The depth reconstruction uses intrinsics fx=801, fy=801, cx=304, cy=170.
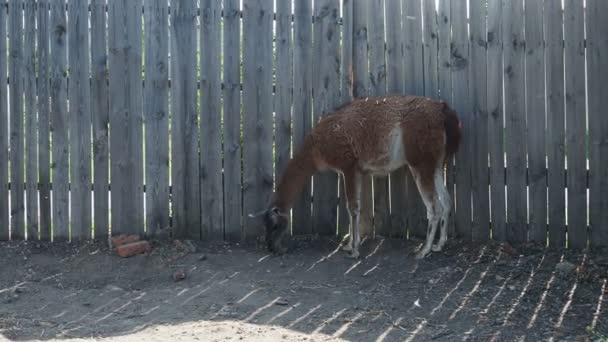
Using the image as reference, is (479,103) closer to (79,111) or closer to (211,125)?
(211,125)

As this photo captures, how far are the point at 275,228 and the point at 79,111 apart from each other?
2323 mm

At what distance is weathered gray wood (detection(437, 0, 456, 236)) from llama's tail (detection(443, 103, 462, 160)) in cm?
33

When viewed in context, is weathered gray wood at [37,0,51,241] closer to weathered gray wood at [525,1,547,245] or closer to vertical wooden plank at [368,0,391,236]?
vertical wooden plank at [368,0,391,236]

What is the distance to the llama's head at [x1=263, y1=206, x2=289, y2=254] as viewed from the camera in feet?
26.2

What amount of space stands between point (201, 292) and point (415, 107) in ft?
8.74

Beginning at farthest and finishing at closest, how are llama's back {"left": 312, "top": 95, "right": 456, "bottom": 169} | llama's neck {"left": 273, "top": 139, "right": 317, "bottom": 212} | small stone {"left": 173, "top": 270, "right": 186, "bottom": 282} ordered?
llama's neck {"left": 273, "top": 139, "right": 317, "bottom": 212} → llama's back {"left": 312, "top": 95, "right": 456, "bottom": 169} → small stone {"left": 173, "top": 270, "right": 186, "bottom": 282}

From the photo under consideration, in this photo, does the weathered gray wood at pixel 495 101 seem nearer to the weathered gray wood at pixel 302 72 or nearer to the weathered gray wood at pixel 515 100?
the weathered gray wood at pixel 515 100

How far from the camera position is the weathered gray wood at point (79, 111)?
26.7 ft

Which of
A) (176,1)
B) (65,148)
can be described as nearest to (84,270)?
(65,148)

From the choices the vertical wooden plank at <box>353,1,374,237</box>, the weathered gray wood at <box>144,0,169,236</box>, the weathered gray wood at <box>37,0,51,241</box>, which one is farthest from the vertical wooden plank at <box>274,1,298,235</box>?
the weathered gray wood at <box>37,0,51,241</box>

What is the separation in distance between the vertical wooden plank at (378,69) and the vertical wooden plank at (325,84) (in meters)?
0.35

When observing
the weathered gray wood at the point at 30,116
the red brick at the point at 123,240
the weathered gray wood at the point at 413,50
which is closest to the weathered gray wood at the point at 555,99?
the weathered gray wood at the point at 413,50

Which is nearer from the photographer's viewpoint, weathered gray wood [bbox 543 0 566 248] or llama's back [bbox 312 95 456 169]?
llama's back [bbox 312 95 456 169]

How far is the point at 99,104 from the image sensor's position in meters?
8.14
